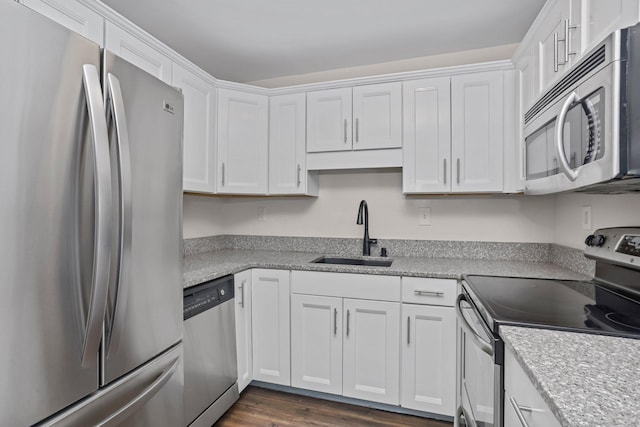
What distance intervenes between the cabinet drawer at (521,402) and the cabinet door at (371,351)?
96 cm

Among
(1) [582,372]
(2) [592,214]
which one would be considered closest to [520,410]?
(1) [582,372]

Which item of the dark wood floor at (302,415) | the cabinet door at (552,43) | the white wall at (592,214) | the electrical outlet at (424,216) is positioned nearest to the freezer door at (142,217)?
the dark wood floor at (302,415)

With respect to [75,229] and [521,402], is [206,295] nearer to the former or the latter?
[75,229]

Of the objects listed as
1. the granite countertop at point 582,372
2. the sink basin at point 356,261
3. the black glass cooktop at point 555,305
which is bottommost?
the sink basin at point 356,261

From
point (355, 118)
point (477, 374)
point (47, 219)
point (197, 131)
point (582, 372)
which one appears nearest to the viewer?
point (582, 372)

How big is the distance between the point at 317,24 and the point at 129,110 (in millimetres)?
1381

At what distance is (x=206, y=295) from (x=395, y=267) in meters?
1.10

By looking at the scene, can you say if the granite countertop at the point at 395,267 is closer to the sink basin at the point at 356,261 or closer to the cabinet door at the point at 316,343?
the sink basin at the point at 356,261

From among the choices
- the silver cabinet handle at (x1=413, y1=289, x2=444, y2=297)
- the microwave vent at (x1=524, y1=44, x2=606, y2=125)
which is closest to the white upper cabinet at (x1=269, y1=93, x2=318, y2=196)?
the silver cabinet handle at (x1=413, y1=289, x2=444, y2=297)

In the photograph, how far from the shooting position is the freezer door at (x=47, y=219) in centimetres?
73

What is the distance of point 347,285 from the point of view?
1.99 m

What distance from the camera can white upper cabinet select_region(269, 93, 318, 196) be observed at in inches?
95.1

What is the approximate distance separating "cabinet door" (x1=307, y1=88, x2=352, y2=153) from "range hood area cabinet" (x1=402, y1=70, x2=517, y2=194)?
0.40m

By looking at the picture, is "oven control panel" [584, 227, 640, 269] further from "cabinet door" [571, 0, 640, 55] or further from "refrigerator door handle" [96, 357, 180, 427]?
"refrigerator door handle" [96, 357, 180, 427]
